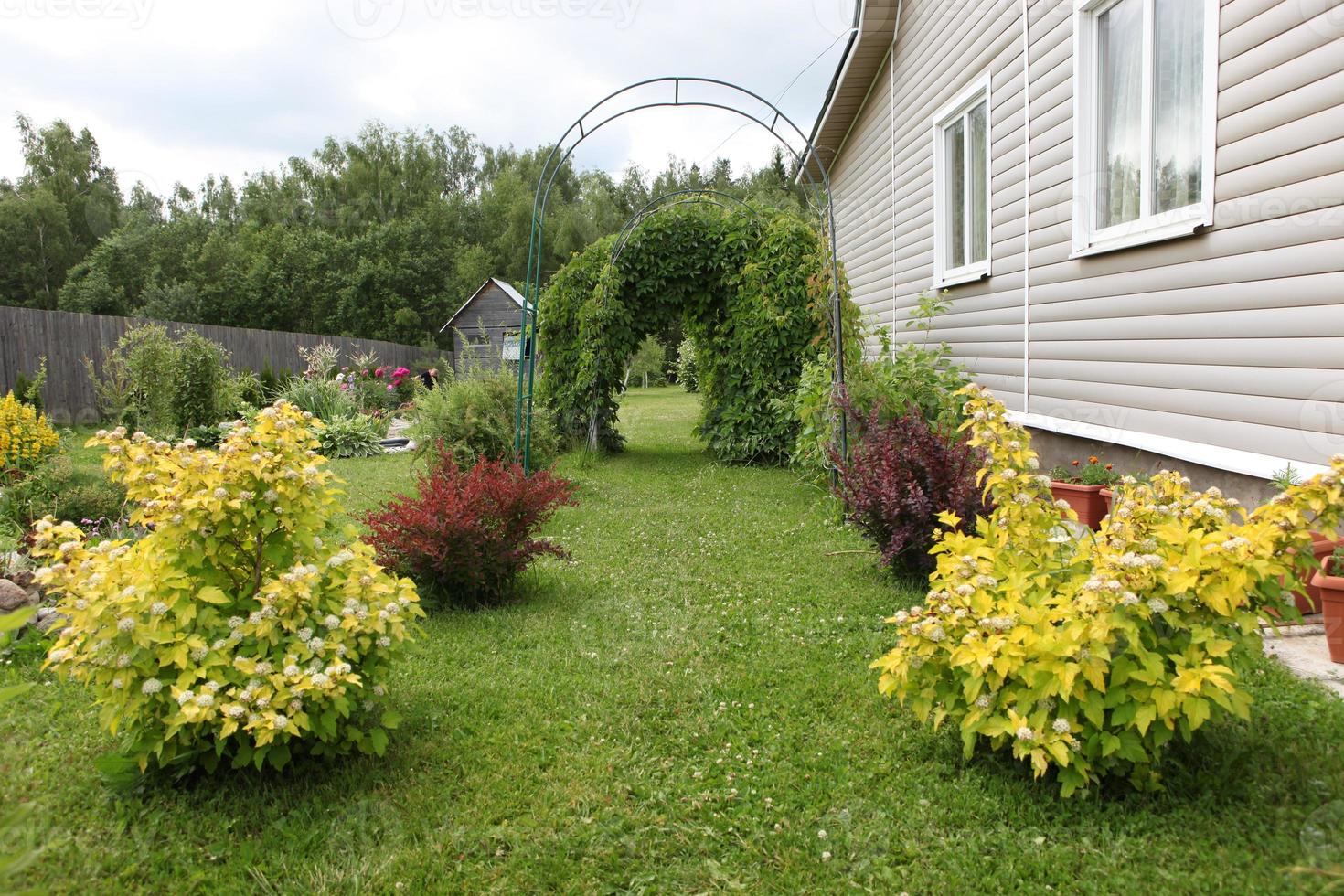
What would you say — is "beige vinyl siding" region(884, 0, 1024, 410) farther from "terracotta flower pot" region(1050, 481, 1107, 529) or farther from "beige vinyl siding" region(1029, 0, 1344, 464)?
"beige vinyl siding" region(1029, 0, 1344, 464)

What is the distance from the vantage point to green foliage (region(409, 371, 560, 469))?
838cm

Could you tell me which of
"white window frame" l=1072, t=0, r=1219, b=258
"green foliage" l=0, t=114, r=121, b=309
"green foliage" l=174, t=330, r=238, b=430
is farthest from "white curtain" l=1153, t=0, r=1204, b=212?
"green foliage" l=0, t=114, r=121, b=309

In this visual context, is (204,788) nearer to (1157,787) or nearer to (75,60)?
(1157,787)

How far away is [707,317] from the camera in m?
11.3

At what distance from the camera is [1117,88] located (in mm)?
5121

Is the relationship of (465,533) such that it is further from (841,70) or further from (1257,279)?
(841,70)

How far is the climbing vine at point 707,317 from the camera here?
10.2 metres

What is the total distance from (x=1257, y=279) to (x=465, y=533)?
4332 mm

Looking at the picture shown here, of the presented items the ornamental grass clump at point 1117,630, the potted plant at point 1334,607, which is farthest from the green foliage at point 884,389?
the ornamental grass clump at point 1117,630

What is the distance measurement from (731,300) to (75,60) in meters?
12.0

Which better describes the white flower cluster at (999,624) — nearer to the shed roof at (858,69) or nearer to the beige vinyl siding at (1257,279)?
the beige vinyl siding at (1257,279)

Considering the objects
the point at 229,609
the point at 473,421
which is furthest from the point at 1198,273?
the point at 473,421

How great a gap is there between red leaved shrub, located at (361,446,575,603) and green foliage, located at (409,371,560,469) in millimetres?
3415

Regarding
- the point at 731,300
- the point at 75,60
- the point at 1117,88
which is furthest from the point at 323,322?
the point at 1117,88
